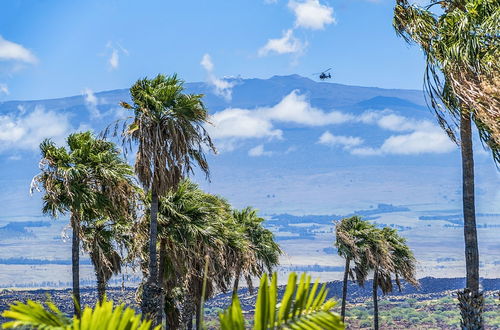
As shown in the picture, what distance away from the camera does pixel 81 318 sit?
194 inches

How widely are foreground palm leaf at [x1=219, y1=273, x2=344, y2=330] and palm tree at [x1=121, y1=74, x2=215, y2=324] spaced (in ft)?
73.1

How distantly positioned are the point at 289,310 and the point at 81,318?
1.27 meters

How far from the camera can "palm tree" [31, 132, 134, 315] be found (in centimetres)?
2647

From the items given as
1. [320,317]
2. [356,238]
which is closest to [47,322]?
[320,317]

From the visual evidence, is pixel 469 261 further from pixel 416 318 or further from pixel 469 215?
pixel 416 318

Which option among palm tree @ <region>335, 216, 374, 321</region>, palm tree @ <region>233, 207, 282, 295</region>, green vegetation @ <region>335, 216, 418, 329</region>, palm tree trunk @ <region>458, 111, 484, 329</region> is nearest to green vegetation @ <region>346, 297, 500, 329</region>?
green vegetation @ <region>335, 216, 418, 329</region>

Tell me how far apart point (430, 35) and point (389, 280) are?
44729mm

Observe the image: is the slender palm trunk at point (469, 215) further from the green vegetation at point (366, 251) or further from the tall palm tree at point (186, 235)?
the green vegetation at point (366, 251)

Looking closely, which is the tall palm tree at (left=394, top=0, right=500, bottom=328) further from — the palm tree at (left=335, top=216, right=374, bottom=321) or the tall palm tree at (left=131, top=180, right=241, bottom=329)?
the palm tree at (left=335, top=216, right=374, bottom=321)

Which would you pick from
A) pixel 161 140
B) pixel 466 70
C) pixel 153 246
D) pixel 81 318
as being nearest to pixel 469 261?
pixel 466 70

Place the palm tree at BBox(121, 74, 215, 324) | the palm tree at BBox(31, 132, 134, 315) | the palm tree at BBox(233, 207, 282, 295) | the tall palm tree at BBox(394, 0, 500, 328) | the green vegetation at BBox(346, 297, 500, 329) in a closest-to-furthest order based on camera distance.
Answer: the tall palm tree at BBox(394, 0, 500, 328) < the palm tree at BBox(31, 132, 134, 315) < the palm tree at BBox(121, 74, 215, 324) < the palm tree at BBox(233, 207, 282, 295) < the green vegetation at BBox(346, 297, 500, 329)

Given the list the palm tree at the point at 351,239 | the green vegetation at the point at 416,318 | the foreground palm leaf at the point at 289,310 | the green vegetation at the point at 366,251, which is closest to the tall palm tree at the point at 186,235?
the green vegetation at the point at 366,251

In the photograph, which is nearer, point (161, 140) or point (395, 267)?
point (161, 140)

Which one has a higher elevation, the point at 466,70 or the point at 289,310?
the point at 466,70
